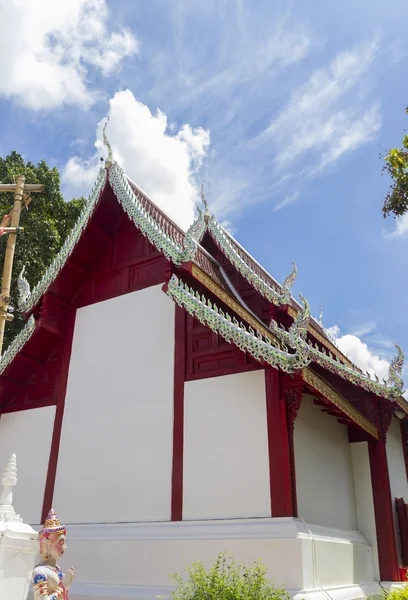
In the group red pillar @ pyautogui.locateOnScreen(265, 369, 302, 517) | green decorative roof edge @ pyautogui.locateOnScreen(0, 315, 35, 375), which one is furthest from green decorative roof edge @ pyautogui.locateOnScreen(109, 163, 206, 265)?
green decorative roof edge @ pyautogui.locateOnScreen(0, 315, 35, 375)

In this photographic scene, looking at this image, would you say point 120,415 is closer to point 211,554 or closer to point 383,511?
point 211,554

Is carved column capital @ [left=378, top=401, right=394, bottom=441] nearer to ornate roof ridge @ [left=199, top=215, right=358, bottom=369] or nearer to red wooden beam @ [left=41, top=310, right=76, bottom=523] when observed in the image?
ornate roof ridge @ [left=199, top=215, right=358, bottom=369]

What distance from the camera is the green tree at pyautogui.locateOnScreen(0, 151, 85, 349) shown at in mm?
13867

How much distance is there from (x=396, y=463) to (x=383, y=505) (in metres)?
1.41

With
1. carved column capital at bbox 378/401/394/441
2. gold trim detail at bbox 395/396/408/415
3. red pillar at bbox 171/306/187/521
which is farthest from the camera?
gold trim detail at bbox 395/396/408/415

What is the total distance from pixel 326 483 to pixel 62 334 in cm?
416

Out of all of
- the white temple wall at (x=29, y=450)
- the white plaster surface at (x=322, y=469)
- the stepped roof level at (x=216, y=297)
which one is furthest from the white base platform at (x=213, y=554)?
the stepped roof level at (x=216, y=297)

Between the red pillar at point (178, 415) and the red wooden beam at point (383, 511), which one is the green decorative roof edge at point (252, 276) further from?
the red wooden beam at point (383, 511)

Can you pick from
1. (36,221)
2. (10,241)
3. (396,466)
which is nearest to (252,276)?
(10,241)

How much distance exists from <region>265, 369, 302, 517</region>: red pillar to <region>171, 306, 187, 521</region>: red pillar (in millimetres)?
1099

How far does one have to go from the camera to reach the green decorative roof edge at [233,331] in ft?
17.6

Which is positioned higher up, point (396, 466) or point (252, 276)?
point (252, 276)

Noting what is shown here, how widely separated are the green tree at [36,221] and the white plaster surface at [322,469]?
29.0ft

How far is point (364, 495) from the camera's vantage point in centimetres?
750
